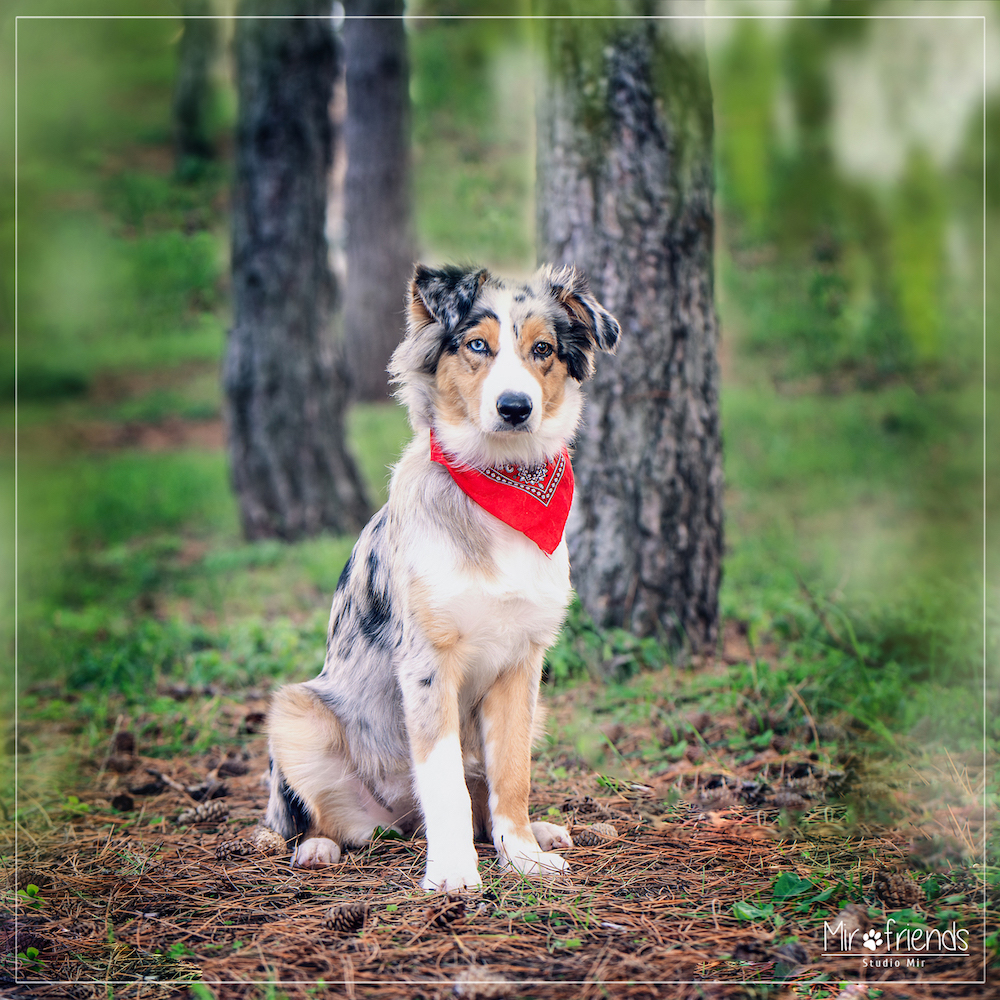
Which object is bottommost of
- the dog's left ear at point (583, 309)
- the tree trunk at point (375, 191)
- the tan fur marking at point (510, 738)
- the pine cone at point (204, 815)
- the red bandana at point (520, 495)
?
the pine cone at point (204, 815)

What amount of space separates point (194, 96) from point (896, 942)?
32.2ft

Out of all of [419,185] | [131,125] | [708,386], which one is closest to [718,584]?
[708,386]

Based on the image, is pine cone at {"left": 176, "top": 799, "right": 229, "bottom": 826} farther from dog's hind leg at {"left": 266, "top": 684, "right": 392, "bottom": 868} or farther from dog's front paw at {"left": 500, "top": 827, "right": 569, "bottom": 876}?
dog's front paw at {"left": 500, "top": 827, "right": 569, "bottom": 876}

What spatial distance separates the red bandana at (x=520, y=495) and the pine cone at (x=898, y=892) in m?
1.41

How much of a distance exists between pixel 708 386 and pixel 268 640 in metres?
3.02

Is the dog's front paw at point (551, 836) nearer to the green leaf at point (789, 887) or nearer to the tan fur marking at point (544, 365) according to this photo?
the green leaf at point (789, 887)

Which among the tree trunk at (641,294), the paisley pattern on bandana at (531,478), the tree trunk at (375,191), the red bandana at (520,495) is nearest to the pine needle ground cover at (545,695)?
the tree trunk at (641,294)

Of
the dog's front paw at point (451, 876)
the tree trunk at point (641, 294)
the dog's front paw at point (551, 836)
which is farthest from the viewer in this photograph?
the tree trunk at point (641, 294)

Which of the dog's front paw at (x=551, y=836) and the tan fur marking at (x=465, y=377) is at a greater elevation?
the tan fur marking at (x=465, y=377)

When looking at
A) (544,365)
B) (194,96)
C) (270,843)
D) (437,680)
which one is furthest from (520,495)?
(194,96)

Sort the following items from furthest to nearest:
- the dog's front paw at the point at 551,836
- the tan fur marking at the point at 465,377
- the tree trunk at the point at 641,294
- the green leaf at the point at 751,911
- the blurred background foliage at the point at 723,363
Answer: the blurred background foliage at the point at 723,363, the tree trunk at the point at 641,294, the dog's front paw at the point at 551,836, the tan fur marking at the point at 465,377, the green leaf at the point at 751,911

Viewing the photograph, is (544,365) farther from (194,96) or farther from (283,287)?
(194,96)

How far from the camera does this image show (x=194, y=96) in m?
9.32

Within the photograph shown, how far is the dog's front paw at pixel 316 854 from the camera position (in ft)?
9.82
